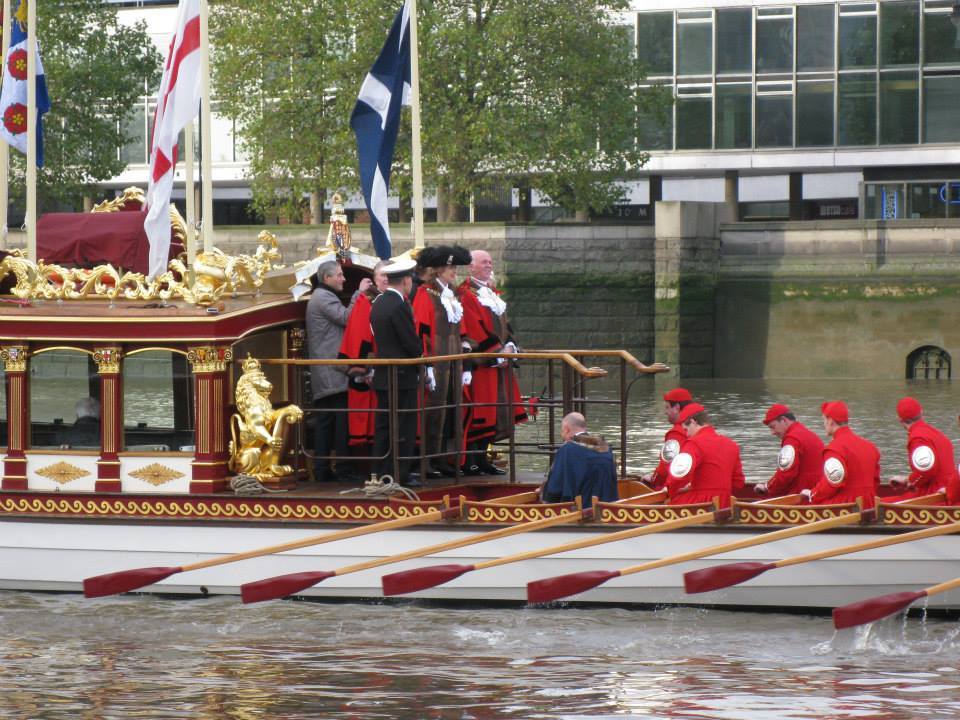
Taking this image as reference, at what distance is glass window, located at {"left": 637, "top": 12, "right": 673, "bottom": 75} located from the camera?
4656 centimetres

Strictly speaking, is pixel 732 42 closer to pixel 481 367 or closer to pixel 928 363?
pixel 928 363

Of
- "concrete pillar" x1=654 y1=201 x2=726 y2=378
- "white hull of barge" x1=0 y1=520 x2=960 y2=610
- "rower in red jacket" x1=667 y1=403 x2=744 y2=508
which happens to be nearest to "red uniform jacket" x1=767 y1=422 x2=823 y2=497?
"rower in red jacket" x1=667 y1=403 x2=744 y2=508

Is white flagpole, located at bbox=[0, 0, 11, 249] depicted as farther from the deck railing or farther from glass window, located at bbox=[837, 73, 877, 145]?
glass window, located at bbox=[837, 73, 877, 145]

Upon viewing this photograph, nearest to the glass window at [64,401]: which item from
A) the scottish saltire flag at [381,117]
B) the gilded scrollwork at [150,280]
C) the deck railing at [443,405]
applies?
the gilded scrollwork at [150,280]

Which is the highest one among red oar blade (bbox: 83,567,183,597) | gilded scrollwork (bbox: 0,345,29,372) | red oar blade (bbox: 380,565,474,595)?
gilded scrollwork (bbox: 0,345,29,372)

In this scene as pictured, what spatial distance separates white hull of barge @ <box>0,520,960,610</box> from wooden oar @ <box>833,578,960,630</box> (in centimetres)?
76

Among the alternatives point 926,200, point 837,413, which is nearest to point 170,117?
point 837,413

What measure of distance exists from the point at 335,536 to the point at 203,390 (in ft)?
5.12

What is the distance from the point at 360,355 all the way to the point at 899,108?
33.7 meters

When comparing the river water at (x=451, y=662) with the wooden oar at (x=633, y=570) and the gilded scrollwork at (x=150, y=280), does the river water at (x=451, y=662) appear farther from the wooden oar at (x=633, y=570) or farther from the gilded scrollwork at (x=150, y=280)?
the gilded scrollwork at (x=150, y=280)

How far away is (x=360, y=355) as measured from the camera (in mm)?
13711

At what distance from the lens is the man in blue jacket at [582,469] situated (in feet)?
42.9

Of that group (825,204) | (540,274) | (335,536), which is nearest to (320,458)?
(335,536)

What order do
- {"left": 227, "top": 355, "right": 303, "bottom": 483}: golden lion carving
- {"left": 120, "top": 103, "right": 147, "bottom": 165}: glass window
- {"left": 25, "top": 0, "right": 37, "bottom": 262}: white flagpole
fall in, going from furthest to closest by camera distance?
{"left": 120, "top": 103, "right": 147, "bottom": 165}: glass window, {"left": 25, "top": 0, "right": 37, "bottom": 262}: white flagpole, {"left": 227, "top": 355, "right": 303, "bottom": 483}: golden lion carving
